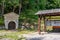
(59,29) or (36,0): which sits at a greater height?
(36,0)

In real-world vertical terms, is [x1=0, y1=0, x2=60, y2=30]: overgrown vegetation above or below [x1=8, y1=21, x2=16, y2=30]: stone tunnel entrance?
above

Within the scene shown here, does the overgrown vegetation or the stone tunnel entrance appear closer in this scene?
the stone tunnel entrance

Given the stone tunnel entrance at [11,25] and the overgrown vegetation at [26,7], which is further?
the overgrown vegetation at [26,7]

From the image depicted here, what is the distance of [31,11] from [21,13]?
4.88 feet

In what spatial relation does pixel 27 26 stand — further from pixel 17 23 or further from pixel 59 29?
pixel 59 29

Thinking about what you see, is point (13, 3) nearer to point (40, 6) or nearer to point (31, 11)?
point (31, 11)

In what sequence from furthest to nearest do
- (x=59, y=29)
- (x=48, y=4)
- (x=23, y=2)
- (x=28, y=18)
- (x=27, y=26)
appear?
(x=48, y=4)
(x=23, y=2)
(x=28, y=18)
(x=27, y=26)
(x=59, y=29)

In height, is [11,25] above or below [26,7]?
below

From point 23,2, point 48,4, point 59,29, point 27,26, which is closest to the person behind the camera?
point 59,29

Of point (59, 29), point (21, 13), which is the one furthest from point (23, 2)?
point (59, 29)

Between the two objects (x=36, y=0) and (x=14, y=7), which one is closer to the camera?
(x=14, y=7)

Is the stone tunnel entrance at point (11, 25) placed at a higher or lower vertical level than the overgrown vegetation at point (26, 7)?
lower

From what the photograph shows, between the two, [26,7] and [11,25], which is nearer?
[11,25]

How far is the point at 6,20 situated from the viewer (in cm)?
3148
